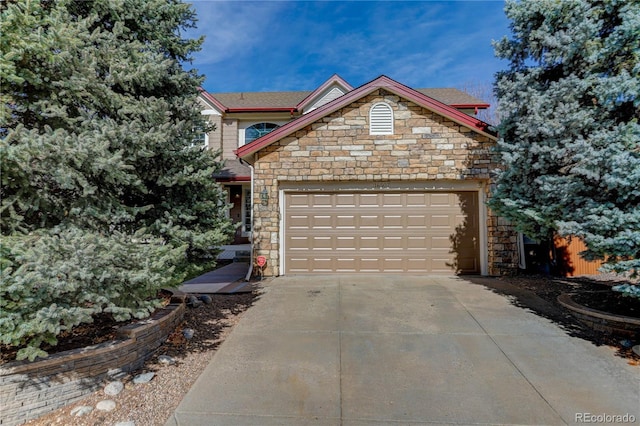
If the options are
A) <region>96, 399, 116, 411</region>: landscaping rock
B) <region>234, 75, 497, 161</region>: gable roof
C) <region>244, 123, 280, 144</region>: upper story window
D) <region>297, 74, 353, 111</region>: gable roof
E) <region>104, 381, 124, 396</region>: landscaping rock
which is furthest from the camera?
<region>244, 123, 280, 144</region>: upper story window

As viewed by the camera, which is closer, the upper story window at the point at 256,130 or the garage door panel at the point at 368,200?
the garage door panel at the point at 368,200

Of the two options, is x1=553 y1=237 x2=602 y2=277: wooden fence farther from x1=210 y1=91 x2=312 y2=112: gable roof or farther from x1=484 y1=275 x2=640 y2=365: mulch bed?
x1=210 y1=91 x2=312 y2=112: gable roof

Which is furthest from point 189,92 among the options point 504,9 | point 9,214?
point 504,9

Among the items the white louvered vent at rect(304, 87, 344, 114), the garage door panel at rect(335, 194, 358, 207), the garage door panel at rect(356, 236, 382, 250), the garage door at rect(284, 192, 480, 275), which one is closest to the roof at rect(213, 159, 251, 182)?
the garage door at rect(284, 192, 480, 275)

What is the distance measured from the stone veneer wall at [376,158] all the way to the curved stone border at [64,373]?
14.2ft

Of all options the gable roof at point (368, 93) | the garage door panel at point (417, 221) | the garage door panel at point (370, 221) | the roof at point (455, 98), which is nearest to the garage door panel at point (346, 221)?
the garage door panel at point (370, 221)

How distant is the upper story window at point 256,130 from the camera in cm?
1229

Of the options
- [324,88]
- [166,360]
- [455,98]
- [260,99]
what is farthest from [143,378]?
[455,98]

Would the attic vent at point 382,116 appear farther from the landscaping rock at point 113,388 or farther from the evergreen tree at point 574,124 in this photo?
the landscaping rock at point 113,388

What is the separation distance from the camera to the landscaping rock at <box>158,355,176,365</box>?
3.50 m

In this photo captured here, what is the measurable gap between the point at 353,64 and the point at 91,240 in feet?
37.5

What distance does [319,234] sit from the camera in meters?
7.78

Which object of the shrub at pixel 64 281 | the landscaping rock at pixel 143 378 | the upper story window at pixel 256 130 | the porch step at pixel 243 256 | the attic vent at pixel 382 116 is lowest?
the landscaping rock at pixel 143 378

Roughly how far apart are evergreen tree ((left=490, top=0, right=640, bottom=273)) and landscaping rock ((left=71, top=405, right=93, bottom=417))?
18.6ft
